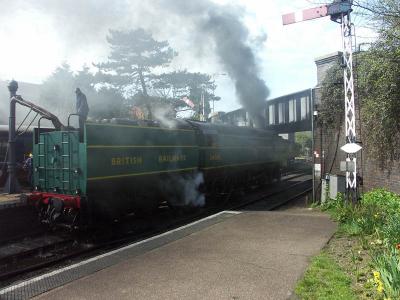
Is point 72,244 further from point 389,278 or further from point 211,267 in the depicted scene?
point 389,278

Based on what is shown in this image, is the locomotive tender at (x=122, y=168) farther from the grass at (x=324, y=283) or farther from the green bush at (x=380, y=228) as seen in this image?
the grass at (x=324, y=283)

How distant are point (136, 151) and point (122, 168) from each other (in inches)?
27.8

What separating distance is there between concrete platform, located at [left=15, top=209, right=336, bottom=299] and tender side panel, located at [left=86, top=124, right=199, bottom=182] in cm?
249

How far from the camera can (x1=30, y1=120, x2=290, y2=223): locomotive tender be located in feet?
Result: 29.5

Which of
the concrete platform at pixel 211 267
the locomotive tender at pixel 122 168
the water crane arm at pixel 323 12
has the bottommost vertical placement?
the concrete platform at pixel 211 267

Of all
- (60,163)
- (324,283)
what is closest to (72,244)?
(60,163)

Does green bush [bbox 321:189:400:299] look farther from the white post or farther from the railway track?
the railway track

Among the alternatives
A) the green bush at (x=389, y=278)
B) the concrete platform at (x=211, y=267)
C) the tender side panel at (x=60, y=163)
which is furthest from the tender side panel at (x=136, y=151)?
the green bush at (x=389, y=278)

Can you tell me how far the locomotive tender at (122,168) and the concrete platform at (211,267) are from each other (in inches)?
93.2

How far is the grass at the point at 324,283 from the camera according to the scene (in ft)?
14.4

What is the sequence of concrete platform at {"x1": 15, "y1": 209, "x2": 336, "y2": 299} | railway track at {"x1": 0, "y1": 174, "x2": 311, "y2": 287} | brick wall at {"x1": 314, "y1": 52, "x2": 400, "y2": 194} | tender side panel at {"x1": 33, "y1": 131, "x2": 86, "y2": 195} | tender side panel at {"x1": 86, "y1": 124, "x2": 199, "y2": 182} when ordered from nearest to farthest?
concrete platform at {"x1": 15, "y1": 209, "x2": 336, "y2": 299}
railway track at {"x1": 0, "y1": 174, "x2": 311, "y2": 287}
tender side panel at {"x1": 33, "y1": 131, "x2": 86, "y2": 195}
tender side panel at {"x1": 86, "y1": 124, "x2": 199, "y2": 182}
brick wall at {"x1": 314, "y1": 52, "x2": 400, "y2": 194}

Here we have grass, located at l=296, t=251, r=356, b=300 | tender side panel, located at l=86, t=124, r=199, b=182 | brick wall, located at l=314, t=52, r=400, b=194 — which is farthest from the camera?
brick wall, located at l=314, t=52, r=400, b=194

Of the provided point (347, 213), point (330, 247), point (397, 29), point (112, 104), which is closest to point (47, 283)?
point (330, 247)

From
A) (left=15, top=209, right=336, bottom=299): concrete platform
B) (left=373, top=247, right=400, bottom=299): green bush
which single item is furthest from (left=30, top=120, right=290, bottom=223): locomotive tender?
(left=373, top=247, right=400, bottom=299): green bush
